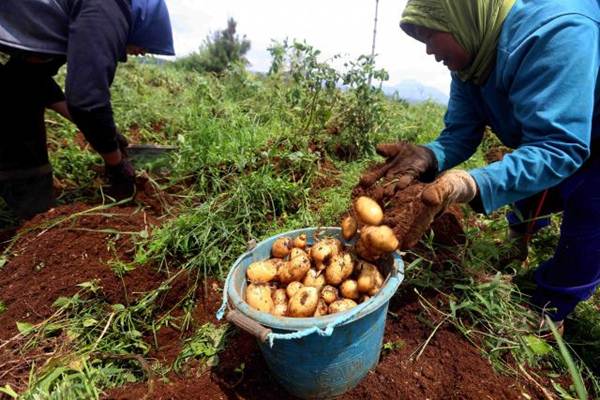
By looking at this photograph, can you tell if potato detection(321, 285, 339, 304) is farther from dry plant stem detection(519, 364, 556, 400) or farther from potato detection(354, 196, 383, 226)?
dry plant stem detection(519, 364, 556, 400)

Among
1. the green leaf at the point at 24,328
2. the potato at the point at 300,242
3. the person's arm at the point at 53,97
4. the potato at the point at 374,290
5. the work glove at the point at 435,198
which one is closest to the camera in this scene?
the work glove at the point at 435,198

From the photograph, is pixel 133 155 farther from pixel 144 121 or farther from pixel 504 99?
pixel 504 99

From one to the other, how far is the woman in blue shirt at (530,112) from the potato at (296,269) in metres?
0.45

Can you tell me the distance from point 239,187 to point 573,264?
1827 millimetres

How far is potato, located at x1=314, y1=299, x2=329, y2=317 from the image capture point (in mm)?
1424

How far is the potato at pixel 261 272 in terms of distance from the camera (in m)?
1.58

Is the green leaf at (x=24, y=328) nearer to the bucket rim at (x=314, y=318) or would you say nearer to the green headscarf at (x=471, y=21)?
the bucket rim at (x=314, y=318)

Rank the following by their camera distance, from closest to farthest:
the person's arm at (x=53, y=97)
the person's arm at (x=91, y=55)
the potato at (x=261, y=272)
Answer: the potato at (x=261, y=272) → the person's arm at (x=91, y=55) → the person's arm at (x=53, y=97)

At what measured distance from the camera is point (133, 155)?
3.18 metres

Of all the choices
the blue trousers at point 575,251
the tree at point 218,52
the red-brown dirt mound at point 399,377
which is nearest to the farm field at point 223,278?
the red-brown dirt mound at point 399,377

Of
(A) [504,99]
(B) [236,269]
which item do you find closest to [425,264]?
(A) [504,99]

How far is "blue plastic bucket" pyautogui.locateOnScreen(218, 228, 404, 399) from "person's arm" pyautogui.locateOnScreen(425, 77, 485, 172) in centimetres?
81

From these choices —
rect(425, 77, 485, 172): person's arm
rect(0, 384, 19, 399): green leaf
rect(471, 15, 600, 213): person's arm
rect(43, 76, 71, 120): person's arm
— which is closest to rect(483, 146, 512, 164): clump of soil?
rect(425, 77, 485, 172): person's arm

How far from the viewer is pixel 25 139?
2.66 meters
